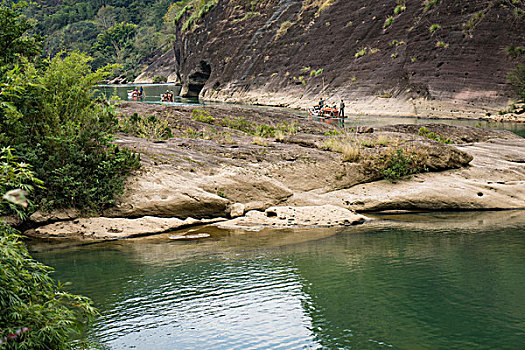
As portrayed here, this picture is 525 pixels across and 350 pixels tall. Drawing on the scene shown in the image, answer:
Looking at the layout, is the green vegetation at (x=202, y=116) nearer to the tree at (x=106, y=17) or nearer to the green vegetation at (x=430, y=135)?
the green vegetation at (x=430, y=135)

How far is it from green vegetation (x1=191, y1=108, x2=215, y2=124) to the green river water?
10.5 meters

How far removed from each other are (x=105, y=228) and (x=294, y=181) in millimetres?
6085

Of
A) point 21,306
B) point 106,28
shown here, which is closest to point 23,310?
point 21,306

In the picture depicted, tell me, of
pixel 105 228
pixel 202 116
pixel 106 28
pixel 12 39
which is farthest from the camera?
pixel 106 28

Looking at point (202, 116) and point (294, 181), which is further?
point (202, 116)

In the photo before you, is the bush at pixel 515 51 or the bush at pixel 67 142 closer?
the bush at pixel 67 142

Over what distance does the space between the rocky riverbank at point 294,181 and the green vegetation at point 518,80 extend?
19.3m

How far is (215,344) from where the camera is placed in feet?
25.1

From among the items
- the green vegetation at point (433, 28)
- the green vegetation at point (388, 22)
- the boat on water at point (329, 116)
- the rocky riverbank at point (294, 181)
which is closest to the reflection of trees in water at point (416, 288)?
the rocky riverbank at point (294, 181)

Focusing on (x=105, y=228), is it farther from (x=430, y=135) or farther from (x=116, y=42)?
(x=116, y=42)

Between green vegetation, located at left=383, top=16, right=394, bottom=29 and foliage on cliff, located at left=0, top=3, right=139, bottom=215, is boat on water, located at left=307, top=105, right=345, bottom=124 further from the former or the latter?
foliage on cliff, located at left=0, top=3, right=139, bottom=215

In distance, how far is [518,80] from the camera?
38125 mm

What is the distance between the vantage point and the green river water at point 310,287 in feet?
25.7

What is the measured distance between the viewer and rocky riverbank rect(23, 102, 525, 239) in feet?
46.9
